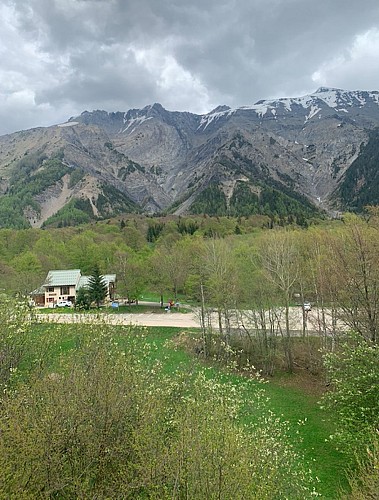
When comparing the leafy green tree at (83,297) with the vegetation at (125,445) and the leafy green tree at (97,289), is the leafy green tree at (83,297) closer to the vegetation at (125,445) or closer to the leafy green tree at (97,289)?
the leafy green tree at (97,289)

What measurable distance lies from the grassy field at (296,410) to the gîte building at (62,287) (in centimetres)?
4484

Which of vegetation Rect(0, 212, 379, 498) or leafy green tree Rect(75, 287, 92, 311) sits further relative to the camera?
leafy green tree Rect(75, 287, 92, 311)

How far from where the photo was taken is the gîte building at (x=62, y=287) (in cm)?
8162

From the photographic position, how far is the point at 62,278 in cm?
8250

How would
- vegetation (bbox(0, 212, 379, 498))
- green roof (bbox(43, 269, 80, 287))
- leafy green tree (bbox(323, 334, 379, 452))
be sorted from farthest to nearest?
green roof (bbox(43, 269, 80, 287)) < vegetation (bbox(0, 212, 379, 498)) < leafy green tree (bbox(323, 334, 379, 452))

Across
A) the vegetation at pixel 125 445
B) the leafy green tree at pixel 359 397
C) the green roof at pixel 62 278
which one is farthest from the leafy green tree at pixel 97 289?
the vegetation at pixel 125 445

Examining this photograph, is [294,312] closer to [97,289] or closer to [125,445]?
[97,289]

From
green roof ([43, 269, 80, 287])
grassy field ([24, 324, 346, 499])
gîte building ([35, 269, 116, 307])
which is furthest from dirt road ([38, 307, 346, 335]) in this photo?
green roof ([43, 269, 80, 287])

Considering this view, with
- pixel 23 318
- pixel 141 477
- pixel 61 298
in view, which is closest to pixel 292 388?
pixel 23 318

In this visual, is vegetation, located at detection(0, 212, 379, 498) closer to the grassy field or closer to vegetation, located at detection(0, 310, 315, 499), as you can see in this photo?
vegetation, located at detection(0, 310, 315, 499)

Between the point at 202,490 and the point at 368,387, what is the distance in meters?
13.5

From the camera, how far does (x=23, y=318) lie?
22453mm

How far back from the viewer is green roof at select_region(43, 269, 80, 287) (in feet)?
266

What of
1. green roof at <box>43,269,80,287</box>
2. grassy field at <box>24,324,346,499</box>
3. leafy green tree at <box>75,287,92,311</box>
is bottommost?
grassy field at <box>24,324,346,499</box>
